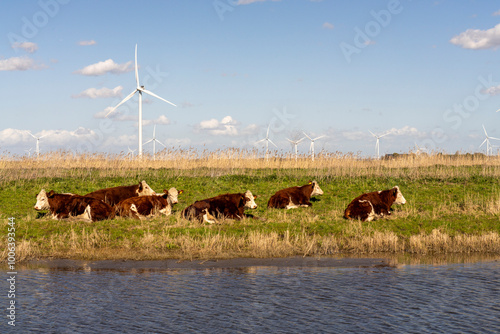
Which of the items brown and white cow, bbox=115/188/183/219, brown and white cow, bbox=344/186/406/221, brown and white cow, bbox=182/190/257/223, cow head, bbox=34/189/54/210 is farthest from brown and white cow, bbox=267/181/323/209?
cow head, bbox=34/189/54/210

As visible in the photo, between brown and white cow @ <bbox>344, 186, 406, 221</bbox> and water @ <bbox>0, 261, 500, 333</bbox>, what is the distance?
5.26 meters

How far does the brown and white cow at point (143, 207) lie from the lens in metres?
18.7

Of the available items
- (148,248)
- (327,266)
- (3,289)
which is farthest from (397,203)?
(3,289)

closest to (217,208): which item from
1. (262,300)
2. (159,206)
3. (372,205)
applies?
(159,206)

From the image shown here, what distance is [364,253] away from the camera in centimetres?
1530

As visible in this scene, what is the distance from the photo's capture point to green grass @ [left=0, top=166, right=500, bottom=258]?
53.6 feet

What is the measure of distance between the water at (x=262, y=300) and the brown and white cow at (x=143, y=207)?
557 cm

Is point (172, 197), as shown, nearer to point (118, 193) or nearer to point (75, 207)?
point (118, 193)

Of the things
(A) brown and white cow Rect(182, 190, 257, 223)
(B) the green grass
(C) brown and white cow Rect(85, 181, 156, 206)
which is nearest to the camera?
(B) the green grass

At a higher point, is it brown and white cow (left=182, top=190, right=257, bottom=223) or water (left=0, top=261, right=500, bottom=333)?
brown and white cow (left=182, top=190, right=257, bottom=223)

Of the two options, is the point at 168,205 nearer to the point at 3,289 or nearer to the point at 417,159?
the point at 3,289

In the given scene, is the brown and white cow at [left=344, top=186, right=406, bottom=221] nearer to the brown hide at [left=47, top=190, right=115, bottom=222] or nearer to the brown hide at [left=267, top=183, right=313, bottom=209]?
the brown hide at [left=267, top=183, right=313, bottom=209]

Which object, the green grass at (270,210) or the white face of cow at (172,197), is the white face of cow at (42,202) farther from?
the white face of cow at (172,197)

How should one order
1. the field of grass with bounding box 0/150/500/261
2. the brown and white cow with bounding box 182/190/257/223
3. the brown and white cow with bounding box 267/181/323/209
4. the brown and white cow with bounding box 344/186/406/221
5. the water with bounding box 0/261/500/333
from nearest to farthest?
the water with bounding box 0/261/500/333 < the field of grass with bounding box 0/150/500/261 < the brown and white cow with bounding box 182/190/257/223 < the brown and white cow with bounding box 344/186/406/221 < the brown and white cow with bounding box 267/181/323/209
